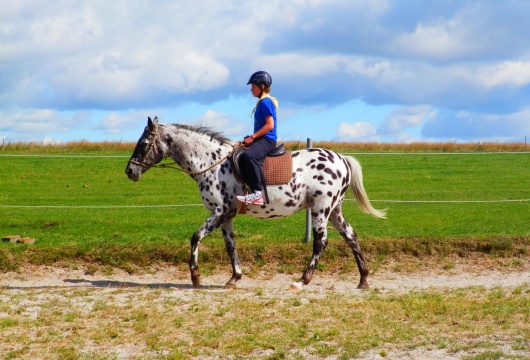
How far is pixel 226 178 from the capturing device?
11.4m

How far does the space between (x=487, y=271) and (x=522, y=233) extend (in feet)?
6.51

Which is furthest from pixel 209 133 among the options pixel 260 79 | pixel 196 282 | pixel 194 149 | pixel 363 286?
pixel 363 286

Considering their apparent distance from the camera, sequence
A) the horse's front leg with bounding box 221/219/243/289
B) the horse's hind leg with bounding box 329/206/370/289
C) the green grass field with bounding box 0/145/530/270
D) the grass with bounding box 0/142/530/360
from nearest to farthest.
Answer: the grass with bounding box 0/142/530/360, the horse's front leg with bounding box 221/219/243/289, the horse's hind leg with bounding box 329/206/370/289, the green grass field with bounding box 0/145/530/270

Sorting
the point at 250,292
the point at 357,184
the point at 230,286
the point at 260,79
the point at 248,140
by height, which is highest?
the point at 260,79

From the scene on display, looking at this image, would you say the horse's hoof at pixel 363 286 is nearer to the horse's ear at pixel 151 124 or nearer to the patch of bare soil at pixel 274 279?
the patch of bare soil at pixel 274 279

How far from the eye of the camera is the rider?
11.0 m

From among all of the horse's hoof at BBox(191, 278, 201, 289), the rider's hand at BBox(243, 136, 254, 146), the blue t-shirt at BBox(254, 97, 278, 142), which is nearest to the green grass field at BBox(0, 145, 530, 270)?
the horse's hoof at BBox(191, 278, 201, 289)

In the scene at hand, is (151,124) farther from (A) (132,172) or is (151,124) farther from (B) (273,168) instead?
(B) (273,168)

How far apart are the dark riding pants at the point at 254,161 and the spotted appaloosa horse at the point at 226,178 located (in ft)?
0.77

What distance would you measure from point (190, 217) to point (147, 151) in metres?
6.87

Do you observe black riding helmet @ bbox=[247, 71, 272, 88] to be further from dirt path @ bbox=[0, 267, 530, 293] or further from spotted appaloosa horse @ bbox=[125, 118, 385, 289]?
dirt path @ bbox=[0, 267, 530, 293]

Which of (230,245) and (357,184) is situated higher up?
(357,184)

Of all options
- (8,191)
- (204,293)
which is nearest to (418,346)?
(204,293)

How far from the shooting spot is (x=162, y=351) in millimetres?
7910
